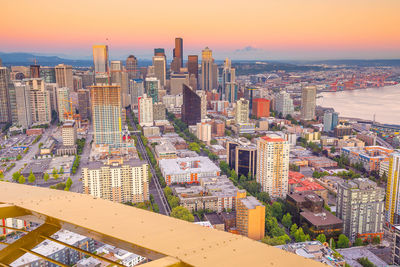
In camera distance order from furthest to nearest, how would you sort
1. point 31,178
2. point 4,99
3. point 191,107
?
point 191,107 < point 4,99 < point 31,178

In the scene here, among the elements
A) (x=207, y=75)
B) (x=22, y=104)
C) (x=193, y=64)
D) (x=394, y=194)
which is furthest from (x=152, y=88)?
(x=394, y=194)

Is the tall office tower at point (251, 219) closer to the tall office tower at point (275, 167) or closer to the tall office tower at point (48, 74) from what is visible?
the tall office tower at point (275, 167)

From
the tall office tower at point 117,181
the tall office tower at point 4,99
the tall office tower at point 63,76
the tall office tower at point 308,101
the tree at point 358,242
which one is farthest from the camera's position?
the tall office tower at point 63,76

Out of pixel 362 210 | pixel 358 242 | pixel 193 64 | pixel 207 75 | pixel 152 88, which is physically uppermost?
pixel 193 64

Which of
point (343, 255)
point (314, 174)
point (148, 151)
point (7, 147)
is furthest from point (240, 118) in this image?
point (343, 255)

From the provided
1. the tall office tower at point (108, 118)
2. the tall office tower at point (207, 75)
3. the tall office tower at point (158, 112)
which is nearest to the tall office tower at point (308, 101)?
the tall office tower at point (158, 112)

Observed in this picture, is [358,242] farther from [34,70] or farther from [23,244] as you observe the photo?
[34,70]
